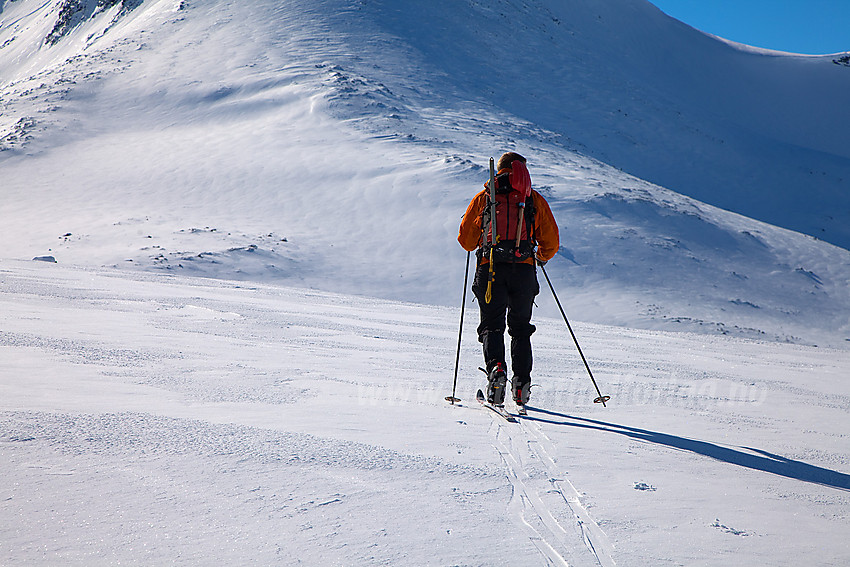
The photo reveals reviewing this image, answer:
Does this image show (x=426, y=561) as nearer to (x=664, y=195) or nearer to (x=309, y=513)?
(x=309, y=513)

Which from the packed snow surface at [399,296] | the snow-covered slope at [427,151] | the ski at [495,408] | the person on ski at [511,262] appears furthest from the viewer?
the snow-covered slope at [427,151]

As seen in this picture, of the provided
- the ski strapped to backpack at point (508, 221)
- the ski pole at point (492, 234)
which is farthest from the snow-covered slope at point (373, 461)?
the ski strapped to backpack at point (508, 221)

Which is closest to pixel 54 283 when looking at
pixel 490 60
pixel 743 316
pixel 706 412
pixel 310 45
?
pixel 706 412

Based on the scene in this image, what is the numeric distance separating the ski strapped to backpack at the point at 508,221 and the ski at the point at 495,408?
27.9 inches

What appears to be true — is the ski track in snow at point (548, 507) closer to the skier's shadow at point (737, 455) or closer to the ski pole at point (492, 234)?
the skier's shadow at point (737, 455)

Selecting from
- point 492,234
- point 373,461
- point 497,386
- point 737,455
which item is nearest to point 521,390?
point 497,386

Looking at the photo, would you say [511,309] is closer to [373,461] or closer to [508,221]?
[508,221]

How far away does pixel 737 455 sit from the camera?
3.46m

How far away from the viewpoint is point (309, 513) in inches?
85.6

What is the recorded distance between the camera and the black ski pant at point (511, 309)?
446cm

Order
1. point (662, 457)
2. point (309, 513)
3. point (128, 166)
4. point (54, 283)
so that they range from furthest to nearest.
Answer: point (128, 166) → point (54, 283) → point (662, 457) → point (309, 513)

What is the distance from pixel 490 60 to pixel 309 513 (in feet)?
130

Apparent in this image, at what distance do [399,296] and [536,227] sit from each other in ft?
34.6

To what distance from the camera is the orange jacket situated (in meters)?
4.55
